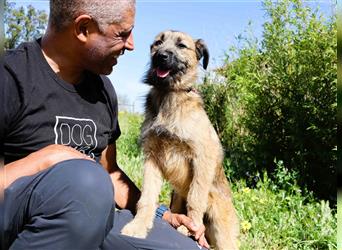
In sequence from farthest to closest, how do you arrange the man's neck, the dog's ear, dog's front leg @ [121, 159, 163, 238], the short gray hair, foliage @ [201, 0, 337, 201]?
foliage @ [201, 0, 337, 201]
the dog's ear
dog's front leg @ [121, 159, 163, 238]
the man's neck
the short gray hair

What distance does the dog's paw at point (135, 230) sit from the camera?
3.41 m

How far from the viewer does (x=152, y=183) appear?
12.9ft

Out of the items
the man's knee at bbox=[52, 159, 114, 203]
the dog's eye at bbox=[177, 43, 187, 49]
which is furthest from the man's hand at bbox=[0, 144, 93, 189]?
the dog's eye at bbox=[177, 43, 187, 49]

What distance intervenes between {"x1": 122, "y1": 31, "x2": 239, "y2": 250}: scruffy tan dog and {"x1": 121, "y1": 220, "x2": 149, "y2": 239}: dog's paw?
5cm

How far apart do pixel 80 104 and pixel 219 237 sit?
1863 mm

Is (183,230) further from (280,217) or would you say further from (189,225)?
(280,217)

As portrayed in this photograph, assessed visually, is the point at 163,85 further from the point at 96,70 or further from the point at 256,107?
the point at 256,107

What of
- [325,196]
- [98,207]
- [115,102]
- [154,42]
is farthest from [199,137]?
[325,196]

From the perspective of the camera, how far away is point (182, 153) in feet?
13.1

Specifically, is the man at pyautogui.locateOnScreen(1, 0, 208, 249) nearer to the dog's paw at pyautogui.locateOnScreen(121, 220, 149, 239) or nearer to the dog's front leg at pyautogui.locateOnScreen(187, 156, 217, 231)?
the dog's paw at pyautogui.locateOnScreen(121, 220, 149, 239)

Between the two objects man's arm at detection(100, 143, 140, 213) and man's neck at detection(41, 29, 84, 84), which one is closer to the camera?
man's neck at detection(41, 29, 84, 84)

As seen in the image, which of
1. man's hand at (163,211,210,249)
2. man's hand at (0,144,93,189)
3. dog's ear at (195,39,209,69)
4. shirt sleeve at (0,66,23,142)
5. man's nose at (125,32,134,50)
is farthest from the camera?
dog's ear at (195,39,209,69)

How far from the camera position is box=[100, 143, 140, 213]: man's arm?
350 centimetres

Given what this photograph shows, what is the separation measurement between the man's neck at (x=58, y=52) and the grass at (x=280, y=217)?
205cm
